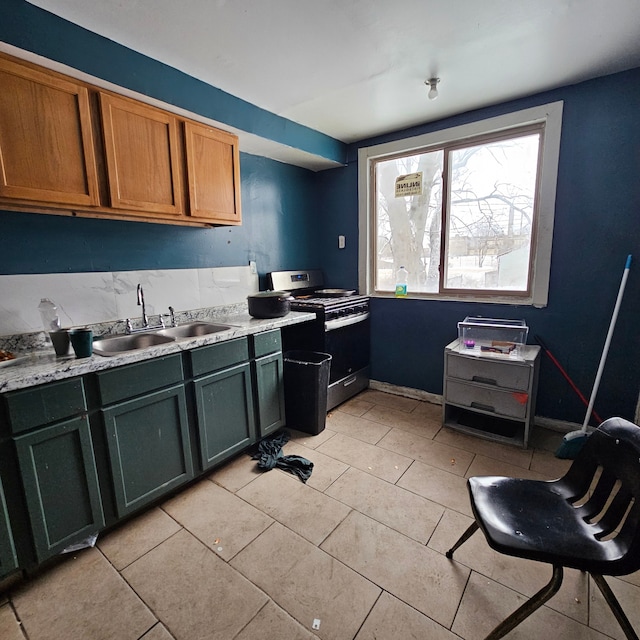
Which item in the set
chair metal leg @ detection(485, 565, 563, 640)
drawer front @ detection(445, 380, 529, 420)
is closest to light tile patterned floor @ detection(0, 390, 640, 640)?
chair metal leg @ detection(485, 565, 563, 640)

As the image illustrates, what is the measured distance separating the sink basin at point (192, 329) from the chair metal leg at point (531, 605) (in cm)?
194

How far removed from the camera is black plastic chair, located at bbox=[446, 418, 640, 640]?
1.06 m

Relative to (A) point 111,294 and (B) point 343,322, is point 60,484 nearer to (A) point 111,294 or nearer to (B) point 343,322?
(A) point 111,294

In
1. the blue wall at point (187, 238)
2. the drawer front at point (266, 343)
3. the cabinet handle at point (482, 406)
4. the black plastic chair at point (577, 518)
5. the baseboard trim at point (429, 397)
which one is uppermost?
the blue wall at point (187, 238)

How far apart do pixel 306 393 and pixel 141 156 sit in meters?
1.86

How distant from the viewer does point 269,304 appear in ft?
8.36

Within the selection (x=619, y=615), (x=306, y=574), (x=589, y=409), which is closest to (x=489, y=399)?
(x=589, y=409)

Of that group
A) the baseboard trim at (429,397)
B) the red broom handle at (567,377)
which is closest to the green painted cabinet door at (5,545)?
the baseboard trim at (429,397)

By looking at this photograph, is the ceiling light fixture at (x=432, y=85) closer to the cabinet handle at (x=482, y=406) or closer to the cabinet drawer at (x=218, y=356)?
the cabinet drawer at (x=218, y=356)

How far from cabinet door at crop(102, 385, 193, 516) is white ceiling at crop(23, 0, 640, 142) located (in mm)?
1813

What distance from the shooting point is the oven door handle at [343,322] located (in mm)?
2812

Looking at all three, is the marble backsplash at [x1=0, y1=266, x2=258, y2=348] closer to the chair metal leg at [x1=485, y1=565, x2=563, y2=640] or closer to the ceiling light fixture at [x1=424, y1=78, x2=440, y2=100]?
the ceiling light fixture at [x1=424, y1=78, x2=440, y2=100]

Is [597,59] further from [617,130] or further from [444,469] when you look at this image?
[444,469]

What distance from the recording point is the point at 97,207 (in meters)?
1.80
